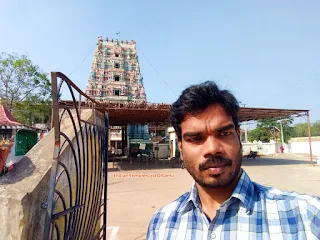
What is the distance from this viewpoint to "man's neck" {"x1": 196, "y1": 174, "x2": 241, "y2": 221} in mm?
1118

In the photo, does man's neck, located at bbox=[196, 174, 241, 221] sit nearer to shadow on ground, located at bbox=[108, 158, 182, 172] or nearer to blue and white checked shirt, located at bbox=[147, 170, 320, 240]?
blue and white checked shirt, located at bbox=[147, 170, 320, 240]

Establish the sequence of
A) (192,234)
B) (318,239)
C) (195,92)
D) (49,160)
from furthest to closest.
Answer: (49,160) → (195,92) → (192,234) → (318,239)

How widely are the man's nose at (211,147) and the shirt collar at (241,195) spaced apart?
0.19 metres

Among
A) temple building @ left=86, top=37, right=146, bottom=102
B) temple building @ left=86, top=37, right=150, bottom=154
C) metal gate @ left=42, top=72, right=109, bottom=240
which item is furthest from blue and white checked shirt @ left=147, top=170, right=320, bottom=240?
temple building @ left=86, top=37, right=146, bottom=102

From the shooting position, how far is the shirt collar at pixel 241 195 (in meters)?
1.05

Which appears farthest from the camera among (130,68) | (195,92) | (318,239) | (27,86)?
(130,68)

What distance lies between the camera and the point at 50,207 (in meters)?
1.17

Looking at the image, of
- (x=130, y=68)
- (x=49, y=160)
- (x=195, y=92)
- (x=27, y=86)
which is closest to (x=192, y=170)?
(x=195, y=92)

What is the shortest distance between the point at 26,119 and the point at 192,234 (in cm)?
1928

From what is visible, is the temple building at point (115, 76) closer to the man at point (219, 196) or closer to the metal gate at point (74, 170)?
the metal gate at point (74, 170)

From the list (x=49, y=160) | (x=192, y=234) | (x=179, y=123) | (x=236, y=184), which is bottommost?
(x=192, y=234)

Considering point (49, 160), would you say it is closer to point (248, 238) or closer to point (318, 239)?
point (248, 238)

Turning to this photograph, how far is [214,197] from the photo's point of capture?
1.13 meters

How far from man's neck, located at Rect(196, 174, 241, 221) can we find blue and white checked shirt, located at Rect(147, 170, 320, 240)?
3 centimetres
